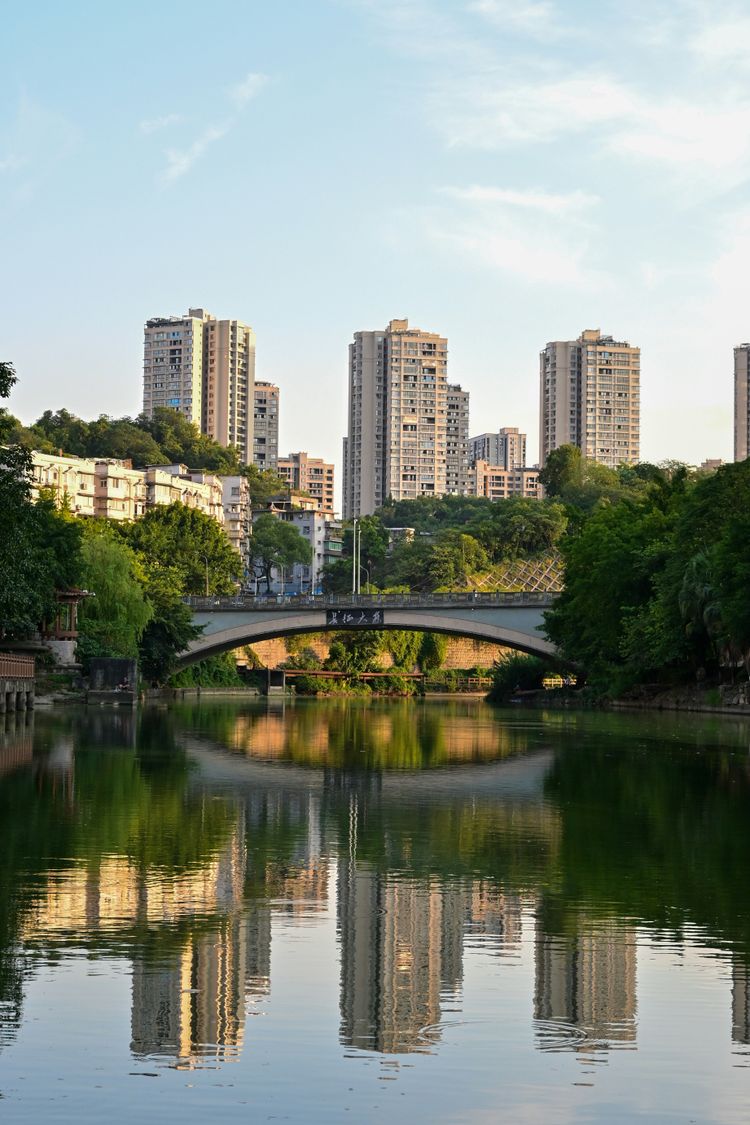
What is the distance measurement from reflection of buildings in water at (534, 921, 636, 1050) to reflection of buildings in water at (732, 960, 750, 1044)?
0.60 m

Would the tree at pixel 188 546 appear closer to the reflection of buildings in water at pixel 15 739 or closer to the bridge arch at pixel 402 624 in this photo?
Result: the bridge arch at pixel 402 624

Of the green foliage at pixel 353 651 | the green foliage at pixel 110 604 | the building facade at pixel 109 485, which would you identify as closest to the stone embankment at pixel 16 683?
the green foliage at pixel 110 604

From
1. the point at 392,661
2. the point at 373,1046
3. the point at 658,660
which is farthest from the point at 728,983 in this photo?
the point at 392,661

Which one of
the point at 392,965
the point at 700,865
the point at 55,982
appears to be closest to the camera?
the point at 55,982

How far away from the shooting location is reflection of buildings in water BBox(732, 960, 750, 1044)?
32.0 ft

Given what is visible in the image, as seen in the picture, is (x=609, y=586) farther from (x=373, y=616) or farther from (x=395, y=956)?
(x=395, y=956)

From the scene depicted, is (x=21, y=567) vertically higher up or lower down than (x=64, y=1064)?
higher up

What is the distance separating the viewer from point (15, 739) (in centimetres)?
3975

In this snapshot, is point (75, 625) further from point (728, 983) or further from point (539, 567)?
point (539, 567)

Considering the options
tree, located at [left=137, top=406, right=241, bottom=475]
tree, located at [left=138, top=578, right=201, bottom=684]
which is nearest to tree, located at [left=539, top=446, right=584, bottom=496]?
tree, located at [left=137, top=406, right=241, bottom=475]

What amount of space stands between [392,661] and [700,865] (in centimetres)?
12015

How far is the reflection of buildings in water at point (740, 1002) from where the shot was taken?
9750 millimetres

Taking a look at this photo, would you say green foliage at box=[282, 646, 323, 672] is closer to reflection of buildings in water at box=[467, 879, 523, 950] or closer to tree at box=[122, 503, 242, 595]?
tree at box=[122, 503, 242, 595]

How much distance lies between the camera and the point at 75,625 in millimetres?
72750
